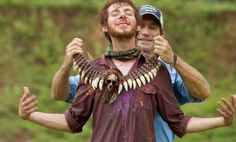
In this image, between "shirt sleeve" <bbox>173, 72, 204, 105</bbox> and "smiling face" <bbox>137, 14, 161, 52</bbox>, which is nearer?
"shirt sleeve" <bbox>173, 72, 204, 105</bbox>

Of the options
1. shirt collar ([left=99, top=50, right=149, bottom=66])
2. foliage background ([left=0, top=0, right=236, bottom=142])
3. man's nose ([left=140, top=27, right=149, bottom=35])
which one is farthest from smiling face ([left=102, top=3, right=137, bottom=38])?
foliage background ([left=0, top=0, right=236, bottom=142])

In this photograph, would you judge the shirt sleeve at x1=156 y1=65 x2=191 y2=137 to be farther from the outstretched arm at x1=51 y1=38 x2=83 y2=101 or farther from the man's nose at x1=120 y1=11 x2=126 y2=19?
the outstretched arm at x1=51 y1=38 x2=83 y2=101

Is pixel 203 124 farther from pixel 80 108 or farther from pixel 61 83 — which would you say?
pixel 61 83

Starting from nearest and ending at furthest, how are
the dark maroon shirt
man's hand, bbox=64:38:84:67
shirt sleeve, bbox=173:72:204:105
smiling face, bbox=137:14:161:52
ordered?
the dark maroon shirt, man's hand, bbox=64:38:84:67, shirt sleeve, bbox=173:72:204:105, smiling face, bbox=137:14:161:52

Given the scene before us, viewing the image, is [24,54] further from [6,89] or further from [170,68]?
[170,68]

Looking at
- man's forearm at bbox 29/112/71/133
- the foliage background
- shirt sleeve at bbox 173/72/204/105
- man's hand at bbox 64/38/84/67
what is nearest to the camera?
man's hand at bbox 64/38/84/67

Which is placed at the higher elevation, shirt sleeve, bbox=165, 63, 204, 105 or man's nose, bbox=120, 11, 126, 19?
man's nose, bbox=120, 11, 126, 19

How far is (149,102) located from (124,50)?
31 cm

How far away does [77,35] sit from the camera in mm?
11742

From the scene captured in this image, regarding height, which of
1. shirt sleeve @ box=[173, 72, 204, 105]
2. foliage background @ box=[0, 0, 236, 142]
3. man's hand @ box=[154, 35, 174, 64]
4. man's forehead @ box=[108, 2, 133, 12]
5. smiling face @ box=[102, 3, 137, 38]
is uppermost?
man's forehead @ box=[108, 2, 133, 12]

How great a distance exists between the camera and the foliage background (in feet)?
36.5

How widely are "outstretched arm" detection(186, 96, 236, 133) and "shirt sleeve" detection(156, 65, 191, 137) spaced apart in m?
0.04

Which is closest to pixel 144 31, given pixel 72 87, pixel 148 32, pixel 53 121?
pixel 148 32

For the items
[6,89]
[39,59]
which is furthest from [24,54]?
[6,89]
